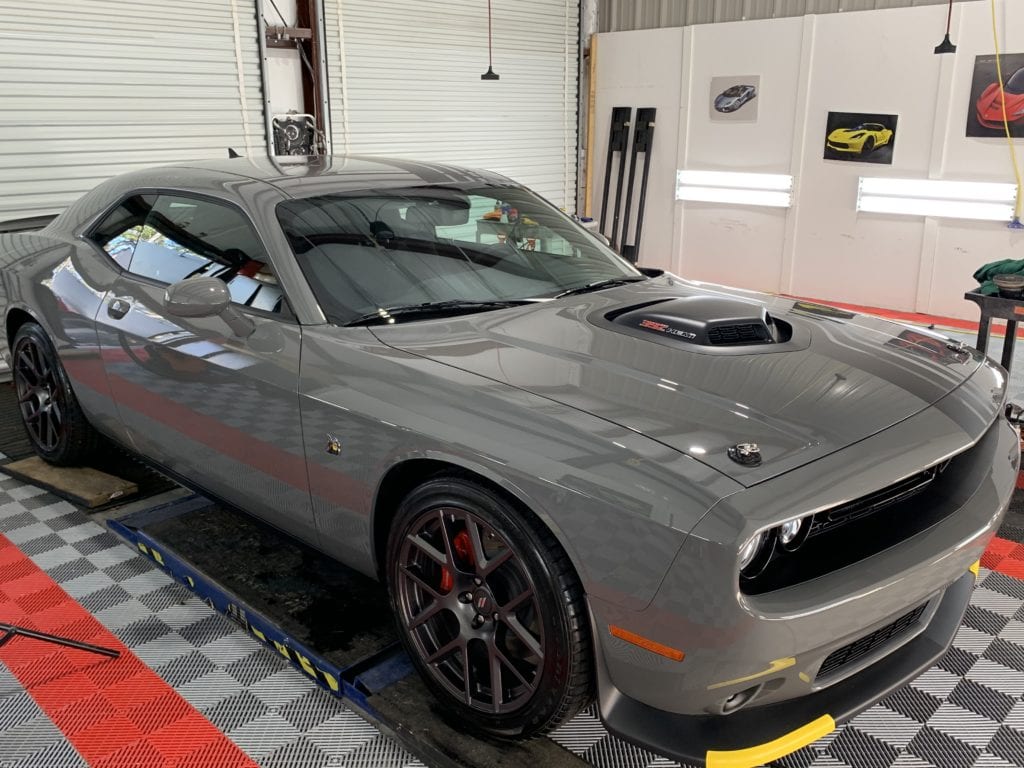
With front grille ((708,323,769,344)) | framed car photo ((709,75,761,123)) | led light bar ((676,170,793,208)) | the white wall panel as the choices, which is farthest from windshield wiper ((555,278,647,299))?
framed car photo ((709,75,761,123))

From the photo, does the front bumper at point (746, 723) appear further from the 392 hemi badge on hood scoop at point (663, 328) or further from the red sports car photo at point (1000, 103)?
the red sports car photo at point (1000, 103)

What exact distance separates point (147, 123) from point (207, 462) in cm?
428

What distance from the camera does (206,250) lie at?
2717 mm

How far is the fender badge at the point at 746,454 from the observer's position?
1.61m

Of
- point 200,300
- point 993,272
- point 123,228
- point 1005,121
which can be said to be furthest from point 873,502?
point 1005,121

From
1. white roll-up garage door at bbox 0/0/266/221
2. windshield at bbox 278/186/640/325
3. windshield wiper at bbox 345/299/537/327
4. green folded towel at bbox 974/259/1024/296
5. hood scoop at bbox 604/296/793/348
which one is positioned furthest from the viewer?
white roll-up garage door at bbox 0/0/266/221

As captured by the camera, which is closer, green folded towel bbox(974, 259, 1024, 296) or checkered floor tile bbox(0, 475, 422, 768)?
checkered floor tile bbox(0, 475, 422, 768)

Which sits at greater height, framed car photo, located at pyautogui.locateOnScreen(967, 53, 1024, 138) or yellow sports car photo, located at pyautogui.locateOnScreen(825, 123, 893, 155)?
framed car photo, located at pyautogui.locateOnScreen(967, 53, 1024, 138)

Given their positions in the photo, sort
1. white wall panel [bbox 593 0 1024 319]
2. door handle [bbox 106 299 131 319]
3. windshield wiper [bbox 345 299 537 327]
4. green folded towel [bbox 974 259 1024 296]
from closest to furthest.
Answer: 1. windshield wiper [bbox 345 299 537 327]
2. door handle [bbox 106 299 131 319]
3. green folded towel [bbox 974 259 1024 296]
4. white wall panel [bbox 593 0 1024 319]

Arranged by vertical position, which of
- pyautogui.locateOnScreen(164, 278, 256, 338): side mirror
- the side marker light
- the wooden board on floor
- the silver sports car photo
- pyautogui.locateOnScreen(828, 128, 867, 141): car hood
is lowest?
the wooden board on floor

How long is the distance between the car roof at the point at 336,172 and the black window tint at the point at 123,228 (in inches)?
6.8

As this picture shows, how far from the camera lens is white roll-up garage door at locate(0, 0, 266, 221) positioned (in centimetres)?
540

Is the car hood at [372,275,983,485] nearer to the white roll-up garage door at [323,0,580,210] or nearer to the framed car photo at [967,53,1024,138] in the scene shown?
the framed car photo at [967,53,1024,138]

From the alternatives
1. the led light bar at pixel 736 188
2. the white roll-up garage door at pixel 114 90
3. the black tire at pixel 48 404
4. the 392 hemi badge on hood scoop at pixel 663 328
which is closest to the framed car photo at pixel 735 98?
the led light bar at pixel 736 188
